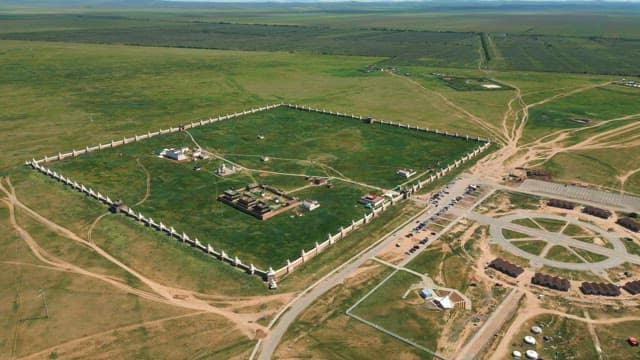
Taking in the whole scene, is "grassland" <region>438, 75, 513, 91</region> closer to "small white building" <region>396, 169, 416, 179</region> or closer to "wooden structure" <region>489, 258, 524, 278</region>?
"small white building" <region>396, 169, 416, 179</region>

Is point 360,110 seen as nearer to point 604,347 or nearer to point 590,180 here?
point 590,180

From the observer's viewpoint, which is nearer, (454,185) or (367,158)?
(454,185)

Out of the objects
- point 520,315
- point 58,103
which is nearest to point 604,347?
point 520,315

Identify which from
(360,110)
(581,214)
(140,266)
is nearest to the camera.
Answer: (140,266)

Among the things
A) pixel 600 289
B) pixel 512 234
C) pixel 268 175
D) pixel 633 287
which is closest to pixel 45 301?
pixel 268 175

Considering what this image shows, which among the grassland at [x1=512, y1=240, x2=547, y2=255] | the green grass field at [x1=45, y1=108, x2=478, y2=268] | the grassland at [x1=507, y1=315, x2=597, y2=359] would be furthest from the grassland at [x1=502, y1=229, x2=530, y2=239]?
the green grass field at [x1=45, y1=108, x2=478, y2=268]

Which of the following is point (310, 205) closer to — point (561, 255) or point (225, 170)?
point (225, 170)
